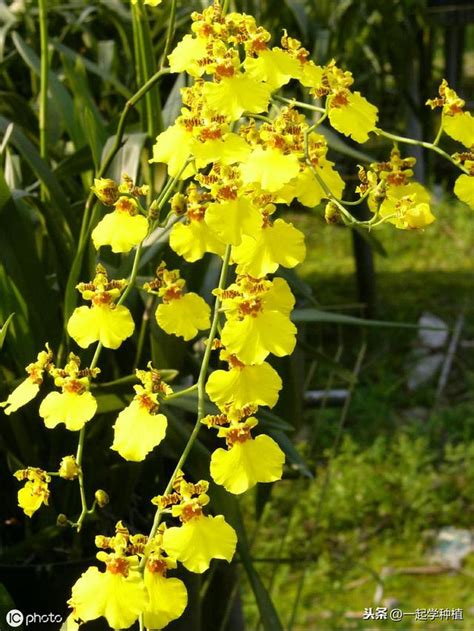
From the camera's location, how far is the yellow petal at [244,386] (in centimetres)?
65

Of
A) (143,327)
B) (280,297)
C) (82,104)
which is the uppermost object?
(280,297)

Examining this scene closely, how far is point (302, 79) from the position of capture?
755mm

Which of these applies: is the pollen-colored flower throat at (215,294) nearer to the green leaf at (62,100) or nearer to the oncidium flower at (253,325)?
the oncidium flower at (253,325)

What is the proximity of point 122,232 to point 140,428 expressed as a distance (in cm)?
13

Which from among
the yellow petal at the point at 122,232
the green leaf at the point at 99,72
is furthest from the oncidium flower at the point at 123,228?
the green leaf at the point at 99,72

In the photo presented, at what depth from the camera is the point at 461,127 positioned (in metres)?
0.72

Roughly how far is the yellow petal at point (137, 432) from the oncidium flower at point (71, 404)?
1.1 inches

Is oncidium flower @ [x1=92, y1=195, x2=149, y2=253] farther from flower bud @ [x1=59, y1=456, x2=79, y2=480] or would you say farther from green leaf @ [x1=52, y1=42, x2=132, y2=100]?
green leaf @ [x1=52, y1=42, x2=132, y2=100]

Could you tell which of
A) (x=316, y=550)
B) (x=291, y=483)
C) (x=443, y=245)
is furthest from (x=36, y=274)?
(x=443, y=245)

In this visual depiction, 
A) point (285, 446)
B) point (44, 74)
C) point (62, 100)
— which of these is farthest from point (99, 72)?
point (285, 446)

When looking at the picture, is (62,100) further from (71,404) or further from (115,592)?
(115,592)

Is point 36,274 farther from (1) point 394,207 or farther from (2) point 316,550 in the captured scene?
(2) point 316,550

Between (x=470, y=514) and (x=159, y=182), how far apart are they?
104cm

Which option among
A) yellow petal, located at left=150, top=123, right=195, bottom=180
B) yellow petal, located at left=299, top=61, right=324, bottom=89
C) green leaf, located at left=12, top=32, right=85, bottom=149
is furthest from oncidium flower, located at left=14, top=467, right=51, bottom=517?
green leaf, located at left=12, top=32, right=85, bottom=149
